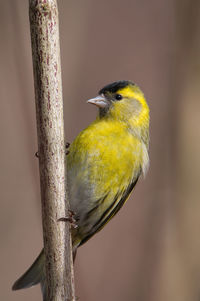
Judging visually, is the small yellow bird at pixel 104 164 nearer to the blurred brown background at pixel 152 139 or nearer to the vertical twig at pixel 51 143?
the blurred brown background at pixel 152 139

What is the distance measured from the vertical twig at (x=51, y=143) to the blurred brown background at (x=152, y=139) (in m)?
0.91

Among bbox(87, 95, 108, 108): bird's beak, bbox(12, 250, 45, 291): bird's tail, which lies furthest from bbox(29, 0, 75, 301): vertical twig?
bbox(87, 95, 108, 108): bird's beak

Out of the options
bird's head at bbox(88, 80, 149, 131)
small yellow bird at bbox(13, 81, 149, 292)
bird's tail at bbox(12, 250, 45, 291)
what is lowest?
bird's tail at bbox(12, 250, 45, 291)

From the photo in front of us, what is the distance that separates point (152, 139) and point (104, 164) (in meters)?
0.74

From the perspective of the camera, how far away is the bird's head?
262 cm

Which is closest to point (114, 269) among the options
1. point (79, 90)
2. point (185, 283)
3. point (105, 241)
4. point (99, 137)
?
point (105, 241)

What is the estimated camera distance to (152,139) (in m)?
3.01

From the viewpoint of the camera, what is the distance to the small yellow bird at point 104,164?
2377 mm

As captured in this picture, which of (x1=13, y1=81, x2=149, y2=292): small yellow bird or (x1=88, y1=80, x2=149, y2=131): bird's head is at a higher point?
(x1=88, y1=80, x2=149, y2=131): bird's head

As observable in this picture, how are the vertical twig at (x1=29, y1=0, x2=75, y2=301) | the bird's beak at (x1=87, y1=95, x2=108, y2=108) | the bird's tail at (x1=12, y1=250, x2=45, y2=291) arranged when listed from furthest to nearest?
the bird's beak at (x1=87, y1=95, x2=108, y2=108) < the bird's tail at (x1=12, y1=250, x2=45, y2=291) < the vertical twig at (x1=29, y1=0, x2=75, y2=301)

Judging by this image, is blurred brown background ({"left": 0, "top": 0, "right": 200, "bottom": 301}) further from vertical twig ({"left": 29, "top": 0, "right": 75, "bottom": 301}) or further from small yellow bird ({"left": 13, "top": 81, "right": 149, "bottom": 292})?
vertical twig ({"left": 29, "top": 0, "right": 75, "bottom": 301})

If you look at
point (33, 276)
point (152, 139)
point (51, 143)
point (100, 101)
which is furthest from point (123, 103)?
point (51, 143)

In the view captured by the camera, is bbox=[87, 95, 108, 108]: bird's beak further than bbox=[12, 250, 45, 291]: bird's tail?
Yes

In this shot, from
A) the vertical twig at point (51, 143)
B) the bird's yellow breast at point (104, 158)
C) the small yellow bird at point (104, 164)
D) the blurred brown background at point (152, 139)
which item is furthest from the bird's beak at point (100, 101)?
the vertical twig at point (51, 143)
